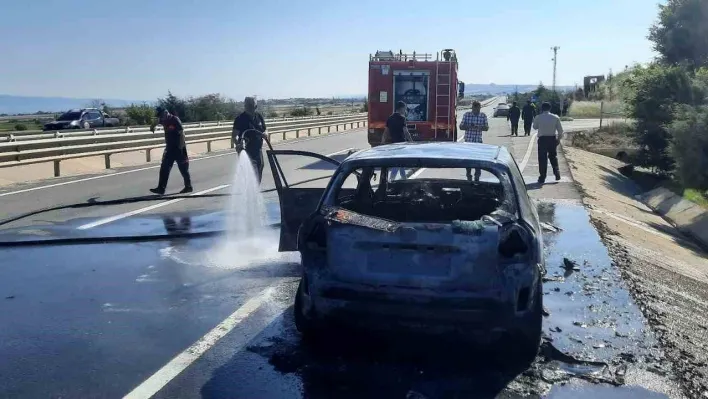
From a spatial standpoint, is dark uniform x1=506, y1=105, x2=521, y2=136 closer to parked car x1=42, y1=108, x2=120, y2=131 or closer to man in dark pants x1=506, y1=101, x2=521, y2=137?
man in dark pants x1=506, y1=101, x2=521, y2=137

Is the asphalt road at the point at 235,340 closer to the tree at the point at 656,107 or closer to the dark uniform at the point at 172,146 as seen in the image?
the dark uniform at the point at 172,146

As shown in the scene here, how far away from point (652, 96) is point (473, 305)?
73.1 feet

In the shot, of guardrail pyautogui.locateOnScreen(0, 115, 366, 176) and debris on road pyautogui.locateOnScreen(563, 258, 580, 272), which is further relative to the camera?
guardrail pyautogui.locateOnScreen(0, 115, 366, 176)

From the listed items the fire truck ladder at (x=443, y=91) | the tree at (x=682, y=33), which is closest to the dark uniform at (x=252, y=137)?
the fire truck ladder at (x=443, y=91)

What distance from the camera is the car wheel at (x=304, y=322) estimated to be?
5.13 metres

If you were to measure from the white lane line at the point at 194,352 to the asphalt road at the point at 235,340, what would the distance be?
0.01 metres

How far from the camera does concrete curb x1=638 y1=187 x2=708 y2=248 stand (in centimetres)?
1516

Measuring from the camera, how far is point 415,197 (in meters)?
6.25

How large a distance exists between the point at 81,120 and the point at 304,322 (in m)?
40.6

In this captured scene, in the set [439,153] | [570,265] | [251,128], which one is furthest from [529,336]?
[251,128]

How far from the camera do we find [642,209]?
18.5 m

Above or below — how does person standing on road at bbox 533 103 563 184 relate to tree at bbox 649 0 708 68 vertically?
below

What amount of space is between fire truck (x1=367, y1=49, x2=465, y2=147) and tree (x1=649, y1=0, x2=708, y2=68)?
2453 cm

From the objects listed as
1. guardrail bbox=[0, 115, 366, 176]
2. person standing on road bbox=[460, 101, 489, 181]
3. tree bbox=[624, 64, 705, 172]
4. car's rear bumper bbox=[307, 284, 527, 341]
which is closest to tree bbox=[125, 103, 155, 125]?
guardrail bbox=[0, 115, 366, 176]
